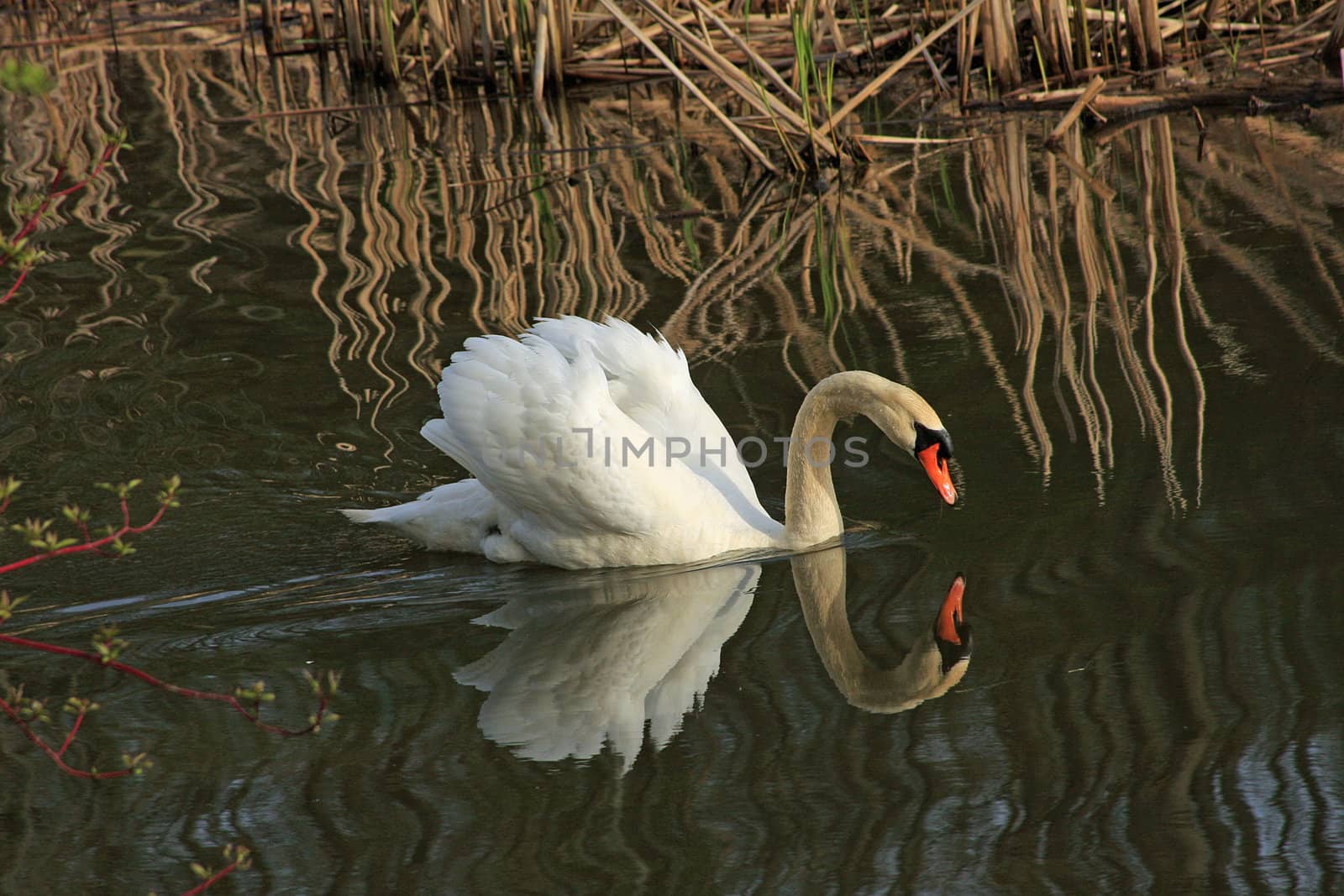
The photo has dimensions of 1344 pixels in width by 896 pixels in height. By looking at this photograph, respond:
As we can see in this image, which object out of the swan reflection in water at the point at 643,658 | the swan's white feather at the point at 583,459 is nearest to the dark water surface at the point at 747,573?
the swan reflection in water at the point at 643,658

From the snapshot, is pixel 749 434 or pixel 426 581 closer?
pixel 426 581

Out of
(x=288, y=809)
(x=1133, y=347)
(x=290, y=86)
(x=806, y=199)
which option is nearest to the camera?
(x=288, y=809)

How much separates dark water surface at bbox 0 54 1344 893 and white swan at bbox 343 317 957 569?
0.16m

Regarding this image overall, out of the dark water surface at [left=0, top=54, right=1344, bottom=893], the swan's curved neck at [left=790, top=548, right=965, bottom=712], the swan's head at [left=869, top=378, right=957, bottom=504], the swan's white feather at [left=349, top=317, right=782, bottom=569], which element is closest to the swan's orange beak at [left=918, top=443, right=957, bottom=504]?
the swan's head at [left=869, top=378, right=957, bottom=504]

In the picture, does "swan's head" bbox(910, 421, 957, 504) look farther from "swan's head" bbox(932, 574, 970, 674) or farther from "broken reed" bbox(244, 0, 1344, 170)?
"broken reed" bbox(244, 0, 1344, 170)

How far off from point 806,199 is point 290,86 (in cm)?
848

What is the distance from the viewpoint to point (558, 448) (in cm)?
525

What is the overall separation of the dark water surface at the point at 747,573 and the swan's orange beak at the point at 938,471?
19 centimetres

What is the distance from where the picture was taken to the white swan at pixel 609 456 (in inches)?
208

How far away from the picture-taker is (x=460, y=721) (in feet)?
13.7

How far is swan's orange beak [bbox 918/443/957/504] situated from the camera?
520 centimetres

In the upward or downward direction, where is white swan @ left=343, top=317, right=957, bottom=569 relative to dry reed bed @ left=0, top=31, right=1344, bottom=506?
downward

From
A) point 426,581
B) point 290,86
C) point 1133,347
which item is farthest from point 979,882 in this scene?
point 290,86

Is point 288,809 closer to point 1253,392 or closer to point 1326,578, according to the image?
point 1326,578
